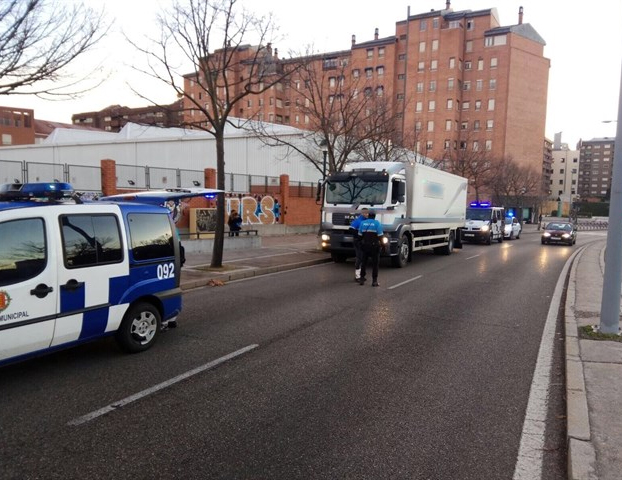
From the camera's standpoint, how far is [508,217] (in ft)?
125

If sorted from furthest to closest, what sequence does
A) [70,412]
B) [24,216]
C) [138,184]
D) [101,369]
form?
[138,184] → [101,369] → [24,216] → [70,412]

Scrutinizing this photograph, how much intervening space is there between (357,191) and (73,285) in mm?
10693

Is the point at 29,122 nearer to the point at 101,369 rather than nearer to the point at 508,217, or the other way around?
the point at 508,217

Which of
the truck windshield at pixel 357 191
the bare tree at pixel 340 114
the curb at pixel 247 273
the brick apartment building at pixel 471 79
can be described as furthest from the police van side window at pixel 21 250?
the brick apartment building at pixel 471 79

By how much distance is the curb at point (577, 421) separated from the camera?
3.33 metres

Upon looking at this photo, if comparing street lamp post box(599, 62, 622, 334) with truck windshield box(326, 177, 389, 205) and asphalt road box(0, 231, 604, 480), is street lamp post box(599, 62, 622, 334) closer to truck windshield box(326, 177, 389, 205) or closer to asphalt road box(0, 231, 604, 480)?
asphalt road box(0, 231, 604, 480)

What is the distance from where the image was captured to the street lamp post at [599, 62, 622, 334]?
6480 millimetres

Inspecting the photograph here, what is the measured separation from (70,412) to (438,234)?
1645 centimetres

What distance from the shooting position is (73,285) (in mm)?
5031

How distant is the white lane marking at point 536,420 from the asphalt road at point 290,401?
68 millimetres

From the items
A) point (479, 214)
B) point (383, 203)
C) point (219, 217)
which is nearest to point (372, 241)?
point (383, 203)

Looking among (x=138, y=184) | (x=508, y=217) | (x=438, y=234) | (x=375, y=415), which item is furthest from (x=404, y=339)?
(x=508, y=217)

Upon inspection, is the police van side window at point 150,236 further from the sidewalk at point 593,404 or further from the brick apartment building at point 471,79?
the brick apartment building at point 471,79

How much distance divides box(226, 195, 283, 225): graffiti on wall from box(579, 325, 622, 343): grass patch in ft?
64.3
